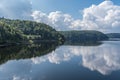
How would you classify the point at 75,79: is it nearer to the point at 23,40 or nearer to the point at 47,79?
the point at 47,79

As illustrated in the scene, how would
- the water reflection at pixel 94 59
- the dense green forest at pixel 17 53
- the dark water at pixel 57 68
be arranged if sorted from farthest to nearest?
the dense green forest at pixel 17 53 < the water reflection at pixel 94 59 < the dark water at pixel 57 68

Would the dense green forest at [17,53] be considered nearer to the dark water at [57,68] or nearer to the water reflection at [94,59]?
the dark water at [57,68]

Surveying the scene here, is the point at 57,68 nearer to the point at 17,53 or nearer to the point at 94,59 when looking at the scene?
the point at 94,59

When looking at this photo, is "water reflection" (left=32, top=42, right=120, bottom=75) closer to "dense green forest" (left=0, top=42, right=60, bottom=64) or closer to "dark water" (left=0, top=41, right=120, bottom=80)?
"dark water" (left=0, top=41, right=120, bottom=80)

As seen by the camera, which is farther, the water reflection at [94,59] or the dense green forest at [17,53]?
the dense green forest at [17,53]

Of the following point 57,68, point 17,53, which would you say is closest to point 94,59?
point 57,68

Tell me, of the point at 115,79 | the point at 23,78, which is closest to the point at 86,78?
the point at 115,79

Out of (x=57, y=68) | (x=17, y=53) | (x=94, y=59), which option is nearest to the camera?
(x=57, y=68)

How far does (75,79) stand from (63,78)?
2.04 meters

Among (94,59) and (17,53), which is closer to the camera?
(94,59)

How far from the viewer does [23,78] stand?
124ft

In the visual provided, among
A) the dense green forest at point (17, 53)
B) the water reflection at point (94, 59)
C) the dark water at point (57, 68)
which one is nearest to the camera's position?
the dark water at point (57, 68)

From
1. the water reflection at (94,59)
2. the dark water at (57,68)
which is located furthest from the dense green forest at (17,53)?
the water reflection at (94,59)

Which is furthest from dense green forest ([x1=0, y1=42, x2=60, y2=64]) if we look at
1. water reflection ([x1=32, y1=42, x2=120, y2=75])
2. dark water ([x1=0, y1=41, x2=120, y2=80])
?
water reflection ([x1=32, y1=42, x2=120, y2=75])
